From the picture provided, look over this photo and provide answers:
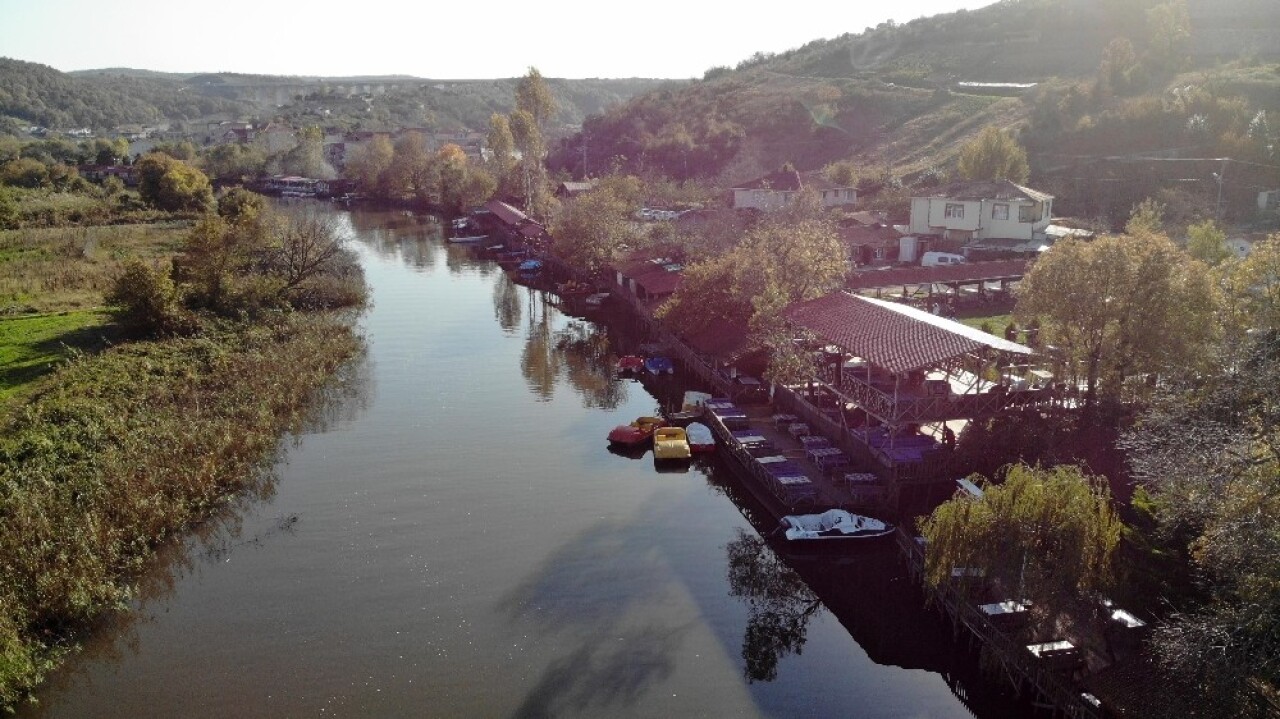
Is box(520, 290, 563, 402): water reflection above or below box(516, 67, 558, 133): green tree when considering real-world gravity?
below

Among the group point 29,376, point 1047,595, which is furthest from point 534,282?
point 1047,595

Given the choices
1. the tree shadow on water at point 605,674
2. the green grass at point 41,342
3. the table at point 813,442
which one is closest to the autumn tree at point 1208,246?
the table at point 813,442

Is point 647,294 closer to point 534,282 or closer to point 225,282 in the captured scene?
point 534,282

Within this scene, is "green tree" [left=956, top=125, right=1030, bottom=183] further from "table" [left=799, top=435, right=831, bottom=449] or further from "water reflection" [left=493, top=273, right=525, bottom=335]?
"table" [left=799, top=435, right=831, bottom=449]

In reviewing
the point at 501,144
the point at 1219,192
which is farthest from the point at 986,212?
the point at 501,144

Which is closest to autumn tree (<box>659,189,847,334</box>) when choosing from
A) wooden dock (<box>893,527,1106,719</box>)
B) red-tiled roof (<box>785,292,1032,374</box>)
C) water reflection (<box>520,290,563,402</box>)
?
red-tiled roof (<box>785,292,1032,374</box>)

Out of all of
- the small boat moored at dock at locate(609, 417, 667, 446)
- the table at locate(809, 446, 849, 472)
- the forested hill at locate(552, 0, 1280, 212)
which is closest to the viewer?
the table at locate(809, 446, 849, 472)
